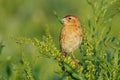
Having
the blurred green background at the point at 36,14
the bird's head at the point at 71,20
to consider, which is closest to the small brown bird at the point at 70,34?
the bird's head at the point at 71,20

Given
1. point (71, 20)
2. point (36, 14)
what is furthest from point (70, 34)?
point (36, 14)

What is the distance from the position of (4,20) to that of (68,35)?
8.14m

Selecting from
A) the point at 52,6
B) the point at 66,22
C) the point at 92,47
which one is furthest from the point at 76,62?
the point at 52,6

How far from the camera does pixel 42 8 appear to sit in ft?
48.5

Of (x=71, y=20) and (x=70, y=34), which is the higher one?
(x=71, y=20)

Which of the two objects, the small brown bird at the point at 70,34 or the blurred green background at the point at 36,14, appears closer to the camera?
the small brown bird at the point at 70,34

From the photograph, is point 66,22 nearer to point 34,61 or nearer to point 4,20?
point 34,61

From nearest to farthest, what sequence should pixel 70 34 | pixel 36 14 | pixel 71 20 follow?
pixel 70 34 → pixel 71 20 → pixel 36 14

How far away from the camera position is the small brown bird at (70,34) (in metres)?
5.06

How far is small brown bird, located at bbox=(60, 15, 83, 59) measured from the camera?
506cm

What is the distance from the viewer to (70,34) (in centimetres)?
542

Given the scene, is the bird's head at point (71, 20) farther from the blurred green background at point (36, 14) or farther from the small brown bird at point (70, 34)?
the blurred green background at point (36, 14)

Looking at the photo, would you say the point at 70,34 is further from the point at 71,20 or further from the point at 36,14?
the point at 36,14

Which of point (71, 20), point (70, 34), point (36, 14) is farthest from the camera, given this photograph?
point (36, 14)
